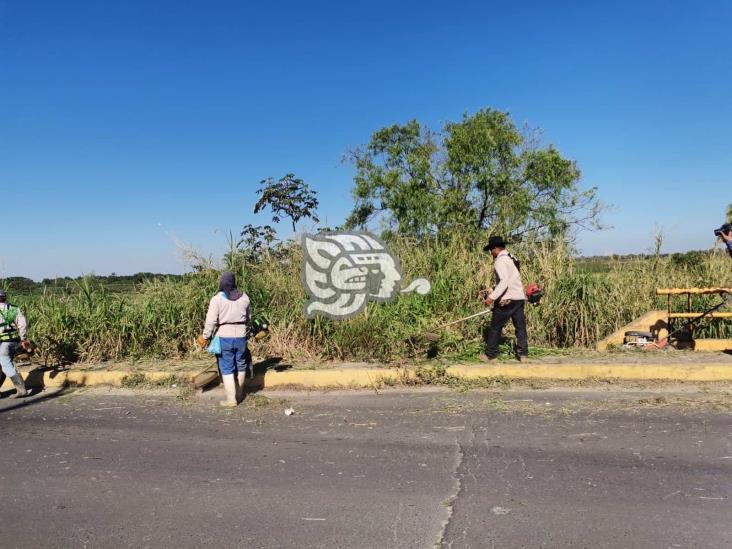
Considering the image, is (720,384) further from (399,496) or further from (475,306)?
(399,496)

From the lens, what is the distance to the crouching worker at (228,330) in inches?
262

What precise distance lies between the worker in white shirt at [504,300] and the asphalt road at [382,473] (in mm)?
1334

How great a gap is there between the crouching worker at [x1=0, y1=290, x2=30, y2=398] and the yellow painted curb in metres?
1.68

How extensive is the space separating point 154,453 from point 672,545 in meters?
4.00

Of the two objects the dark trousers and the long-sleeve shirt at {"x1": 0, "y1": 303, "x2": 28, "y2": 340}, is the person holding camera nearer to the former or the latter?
the dark trousers

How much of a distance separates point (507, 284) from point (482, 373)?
1247mm

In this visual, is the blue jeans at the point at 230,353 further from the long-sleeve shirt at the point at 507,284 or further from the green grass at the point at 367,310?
the long-sleeve shirt at the point at 507,284

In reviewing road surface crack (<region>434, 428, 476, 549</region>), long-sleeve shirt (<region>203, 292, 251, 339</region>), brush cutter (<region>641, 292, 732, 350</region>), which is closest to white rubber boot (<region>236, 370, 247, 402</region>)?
long-sleeve shirt (<region>203, 292, 251, 339</region>)

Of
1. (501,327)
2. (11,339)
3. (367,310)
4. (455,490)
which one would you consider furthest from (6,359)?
(501,327)

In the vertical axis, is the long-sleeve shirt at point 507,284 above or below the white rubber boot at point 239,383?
above

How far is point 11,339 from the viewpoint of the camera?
7.64 metres

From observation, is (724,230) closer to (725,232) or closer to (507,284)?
(725,232)

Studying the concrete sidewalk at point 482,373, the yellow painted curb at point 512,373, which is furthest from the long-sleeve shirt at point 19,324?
the yellow painted curb at point 512,373

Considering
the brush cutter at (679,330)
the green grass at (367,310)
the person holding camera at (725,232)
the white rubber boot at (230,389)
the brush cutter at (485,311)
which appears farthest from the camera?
the green grass at (367,310)
